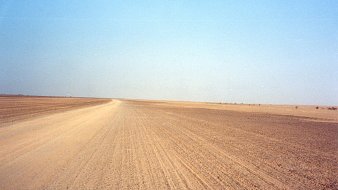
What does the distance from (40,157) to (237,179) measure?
5.13 m

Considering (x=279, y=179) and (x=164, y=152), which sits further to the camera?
(x=164, y=152)

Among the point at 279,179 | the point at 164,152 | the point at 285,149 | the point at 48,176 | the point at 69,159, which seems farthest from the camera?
the point at 285,149

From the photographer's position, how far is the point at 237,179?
8.27 m

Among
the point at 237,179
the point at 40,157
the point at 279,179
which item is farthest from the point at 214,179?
the point at 40,157

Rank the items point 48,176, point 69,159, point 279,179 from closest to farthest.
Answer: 1. point 48,176
2. point 279,179
3. point 69,159

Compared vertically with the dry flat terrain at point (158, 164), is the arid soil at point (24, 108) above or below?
above

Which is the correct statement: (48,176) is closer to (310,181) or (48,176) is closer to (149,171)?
(149,171)

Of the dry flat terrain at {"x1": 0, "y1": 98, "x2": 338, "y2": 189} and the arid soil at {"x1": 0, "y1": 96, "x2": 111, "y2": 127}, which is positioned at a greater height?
the arid soil at {"x1": 0, "y1": 96, "x2": 111, "y2": 127}

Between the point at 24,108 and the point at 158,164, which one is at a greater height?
the point at 24,108

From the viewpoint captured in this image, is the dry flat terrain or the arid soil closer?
the dry flat terrain

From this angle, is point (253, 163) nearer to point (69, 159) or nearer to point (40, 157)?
point (69, 159)

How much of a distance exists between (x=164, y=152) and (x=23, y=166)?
4.37 metres

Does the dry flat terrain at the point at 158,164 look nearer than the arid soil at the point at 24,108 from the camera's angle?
Yes

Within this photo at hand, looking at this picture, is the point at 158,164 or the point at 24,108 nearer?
the point at 158,164
